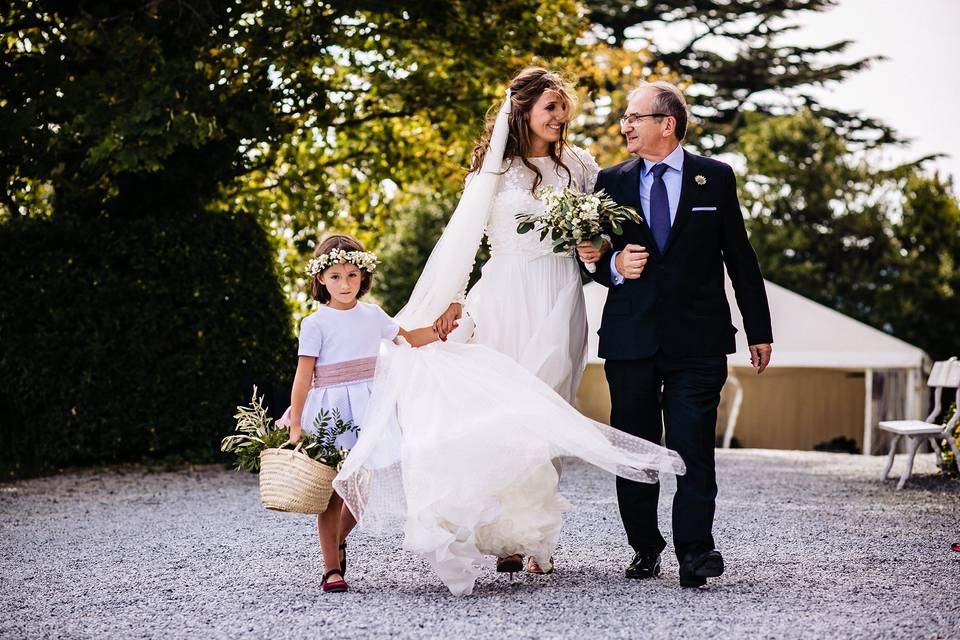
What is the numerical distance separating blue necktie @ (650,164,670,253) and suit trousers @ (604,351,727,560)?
0.55 meters

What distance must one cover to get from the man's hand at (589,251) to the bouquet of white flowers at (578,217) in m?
0.02

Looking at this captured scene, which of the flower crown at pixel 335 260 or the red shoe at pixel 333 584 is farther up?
the flower crown at pixel 335 260

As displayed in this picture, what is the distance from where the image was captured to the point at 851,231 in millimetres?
26062

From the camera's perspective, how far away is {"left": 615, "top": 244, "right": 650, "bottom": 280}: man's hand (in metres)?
4.73

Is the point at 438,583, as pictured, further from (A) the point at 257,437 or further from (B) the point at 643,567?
(A) the point at 257,437

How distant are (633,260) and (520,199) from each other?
721 millimetres

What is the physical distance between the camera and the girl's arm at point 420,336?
511 centimetres

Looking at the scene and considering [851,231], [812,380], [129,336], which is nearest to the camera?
[129,336]

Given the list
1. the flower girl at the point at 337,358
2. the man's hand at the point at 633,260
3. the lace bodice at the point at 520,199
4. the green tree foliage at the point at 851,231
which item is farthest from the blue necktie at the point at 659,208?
the green tree foliage at the point at 851,231

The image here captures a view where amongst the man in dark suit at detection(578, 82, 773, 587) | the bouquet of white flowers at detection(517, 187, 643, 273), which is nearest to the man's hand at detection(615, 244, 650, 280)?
the man in dark suit at detection(578, 82, 773, 587)

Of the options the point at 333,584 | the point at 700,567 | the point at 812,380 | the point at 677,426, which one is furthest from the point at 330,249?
the point at 812,380

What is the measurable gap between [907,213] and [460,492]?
2389 cm

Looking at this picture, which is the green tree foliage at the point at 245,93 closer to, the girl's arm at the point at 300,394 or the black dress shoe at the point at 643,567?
the girl's arm at the point at 300,394

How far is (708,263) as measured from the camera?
15.9 feet
